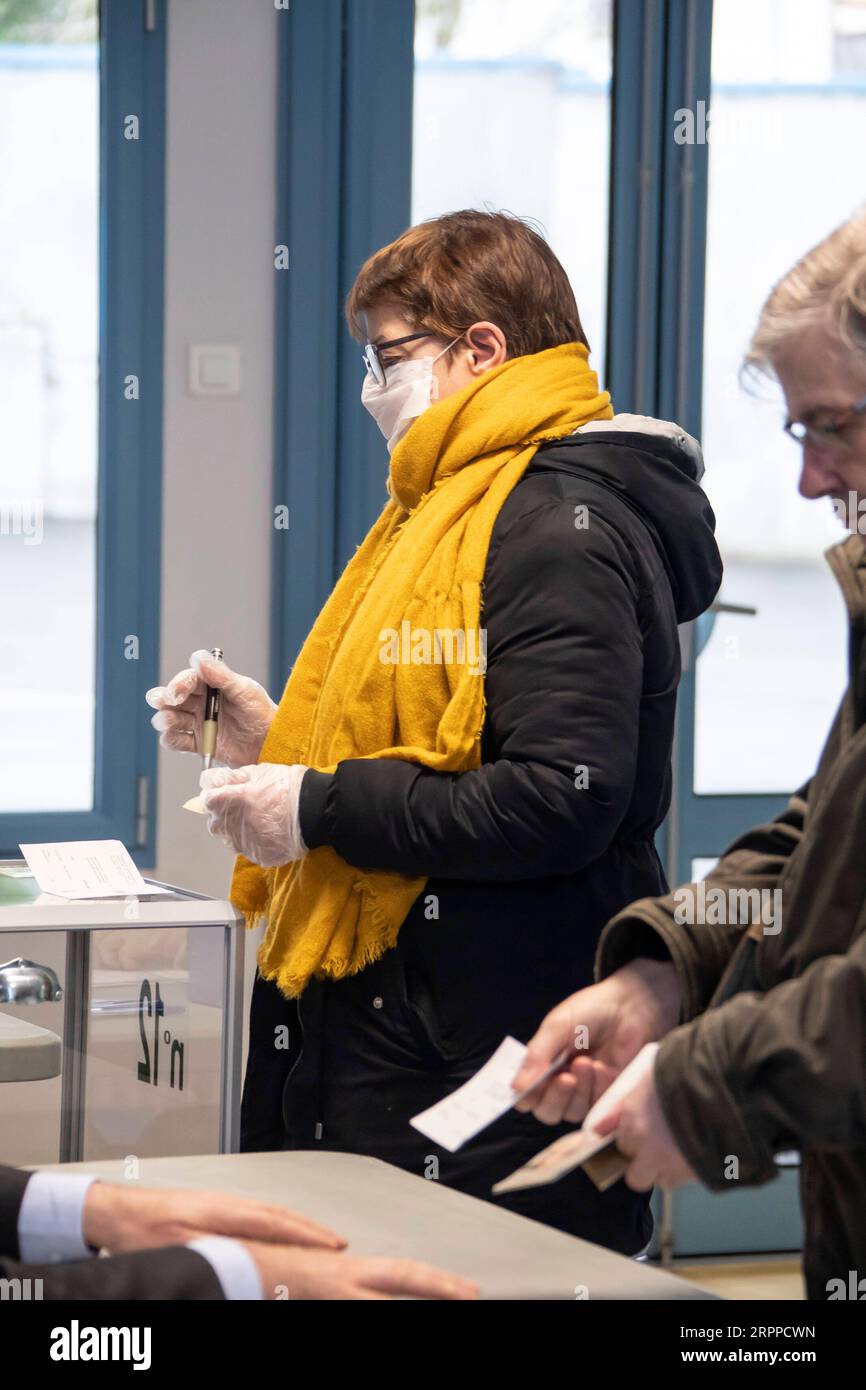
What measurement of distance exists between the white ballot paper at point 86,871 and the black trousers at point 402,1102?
1.09ft

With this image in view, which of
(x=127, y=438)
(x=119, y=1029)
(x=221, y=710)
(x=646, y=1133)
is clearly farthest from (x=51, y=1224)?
(x=127, y=438)

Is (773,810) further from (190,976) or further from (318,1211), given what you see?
(318,1211)

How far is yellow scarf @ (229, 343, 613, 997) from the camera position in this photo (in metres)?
1.72

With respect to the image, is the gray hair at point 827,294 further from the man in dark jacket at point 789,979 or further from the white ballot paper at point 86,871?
the white ballot paper at point 86,871

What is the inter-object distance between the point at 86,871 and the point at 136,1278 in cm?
100

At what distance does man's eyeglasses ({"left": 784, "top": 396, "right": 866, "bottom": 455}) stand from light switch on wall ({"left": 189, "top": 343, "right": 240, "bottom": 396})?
81.9 inches

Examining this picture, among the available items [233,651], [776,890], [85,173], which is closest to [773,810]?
[233,651]

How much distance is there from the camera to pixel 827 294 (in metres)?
1.12

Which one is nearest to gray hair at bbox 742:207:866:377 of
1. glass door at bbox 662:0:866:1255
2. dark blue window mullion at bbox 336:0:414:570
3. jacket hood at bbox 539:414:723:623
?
jacket hood at bbox 539:414:723:623

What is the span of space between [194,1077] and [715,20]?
2450 mm

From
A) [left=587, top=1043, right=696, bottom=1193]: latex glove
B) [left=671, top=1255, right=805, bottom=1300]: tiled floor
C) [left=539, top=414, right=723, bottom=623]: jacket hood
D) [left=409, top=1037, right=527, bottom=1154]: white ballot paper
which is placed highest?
[left=539, top=414, right=723, bottom=623]: jacket hood

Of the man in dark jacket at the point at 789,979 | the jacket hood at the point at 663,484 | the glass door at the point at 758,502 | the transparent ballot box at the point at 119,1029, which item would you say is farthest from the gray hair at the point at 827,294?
the glass door at the point at 758,502

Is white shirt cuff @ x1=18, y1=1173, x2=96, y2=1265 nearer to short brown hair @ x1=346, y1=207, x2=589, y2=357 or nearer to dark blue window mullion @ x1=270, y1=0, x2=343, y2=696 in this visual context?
short brown hair @ x1=346, y1=207, x2=589, y2=357

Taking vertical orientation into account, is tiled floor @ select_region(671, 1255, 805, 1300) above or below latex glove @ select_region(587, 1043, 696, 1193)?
below
